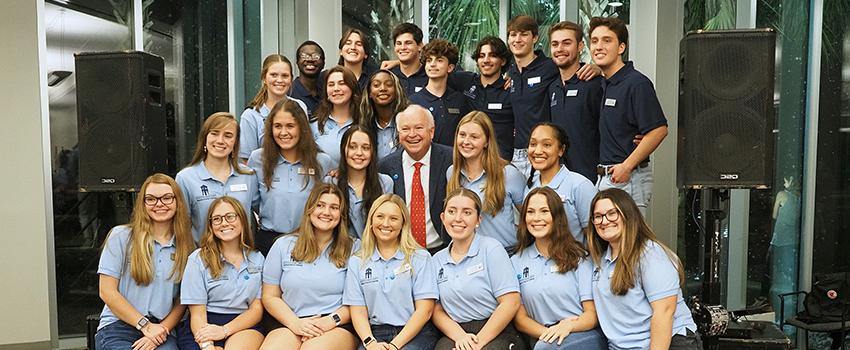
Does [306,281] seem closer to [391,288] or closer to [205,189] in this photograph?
[391,288]

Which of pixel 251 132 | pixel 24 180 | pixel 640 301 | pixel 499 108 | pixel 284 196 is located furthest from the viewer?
pixel 24 180

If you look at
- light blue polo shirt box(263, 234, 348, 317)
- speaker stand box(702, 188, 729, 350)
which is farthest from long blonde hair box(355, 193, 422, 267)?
speaker stand box(702, 188, 729, 350)

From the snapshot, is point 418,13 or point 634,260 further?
point 418,13

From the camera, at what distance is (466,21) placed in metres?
5.41

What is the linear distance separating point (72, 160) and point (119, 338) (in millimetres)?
2094

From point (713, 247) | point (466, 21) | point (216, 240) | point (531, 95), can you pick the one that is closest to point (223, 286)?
point (216, 240)

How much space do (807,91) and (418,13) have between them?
2.69 metres

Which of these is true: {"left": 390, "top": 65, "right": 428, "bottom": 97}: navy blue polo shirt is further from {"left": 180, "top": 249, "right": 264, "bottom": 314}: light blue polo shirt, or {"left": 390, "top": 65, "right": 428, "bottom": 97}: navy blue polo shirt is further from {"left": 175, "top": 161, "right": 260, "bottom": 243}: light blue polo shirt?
{"left": 180, "top": 249, "right": 264, "bottom": 314}: light blue polo shirt

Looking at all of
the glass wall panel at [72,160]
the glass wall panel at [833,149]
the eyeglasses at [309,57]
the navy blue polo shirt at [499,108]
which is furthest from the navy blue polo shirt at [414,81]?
the glass wall panel at [833,149]

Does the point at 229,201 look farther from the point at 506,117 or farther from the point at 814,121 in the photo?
the point at 814,121

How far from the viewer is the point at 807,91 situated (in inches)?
191

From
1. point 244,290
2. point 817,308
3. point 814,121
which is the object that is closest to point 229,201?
point 244,290

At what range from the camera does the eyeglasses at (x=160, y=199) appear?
125 inches

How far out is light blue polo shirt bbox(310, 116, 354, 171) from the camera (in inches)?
145
